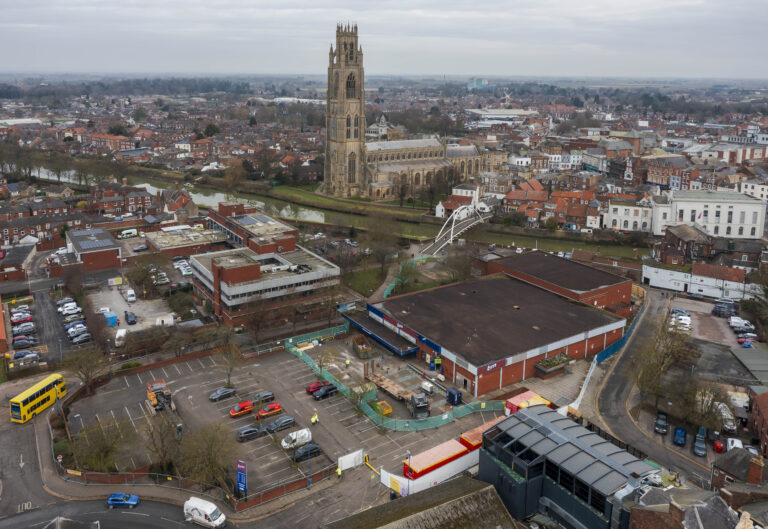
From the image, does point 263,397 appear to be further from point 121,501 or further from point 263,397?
point 121,501

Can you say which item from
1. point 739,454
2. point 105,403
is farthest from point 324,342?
point 739,454

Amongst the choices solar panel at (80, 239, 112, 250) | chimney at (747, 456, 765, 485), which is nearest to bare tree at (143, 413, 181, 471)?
chimney at (747, 456, 765, 485)

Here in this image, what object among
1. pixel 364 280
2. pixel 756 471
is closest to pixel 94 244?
pixel 364 280

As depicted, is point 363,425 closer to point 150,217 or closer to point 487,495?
point 487,495

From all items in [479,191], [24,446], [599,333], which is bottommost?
[24,446]

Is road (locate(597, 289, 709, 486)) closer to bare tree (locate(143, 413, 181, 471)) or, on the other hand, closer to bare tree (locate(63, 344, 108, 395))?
bare tree (locate(143, 413, 181, 471))

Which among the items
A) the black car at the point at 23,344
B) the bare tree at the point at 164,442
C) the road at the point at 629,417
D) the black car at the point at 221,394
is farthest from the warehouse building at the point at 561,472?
the black car at the point at 23,344
